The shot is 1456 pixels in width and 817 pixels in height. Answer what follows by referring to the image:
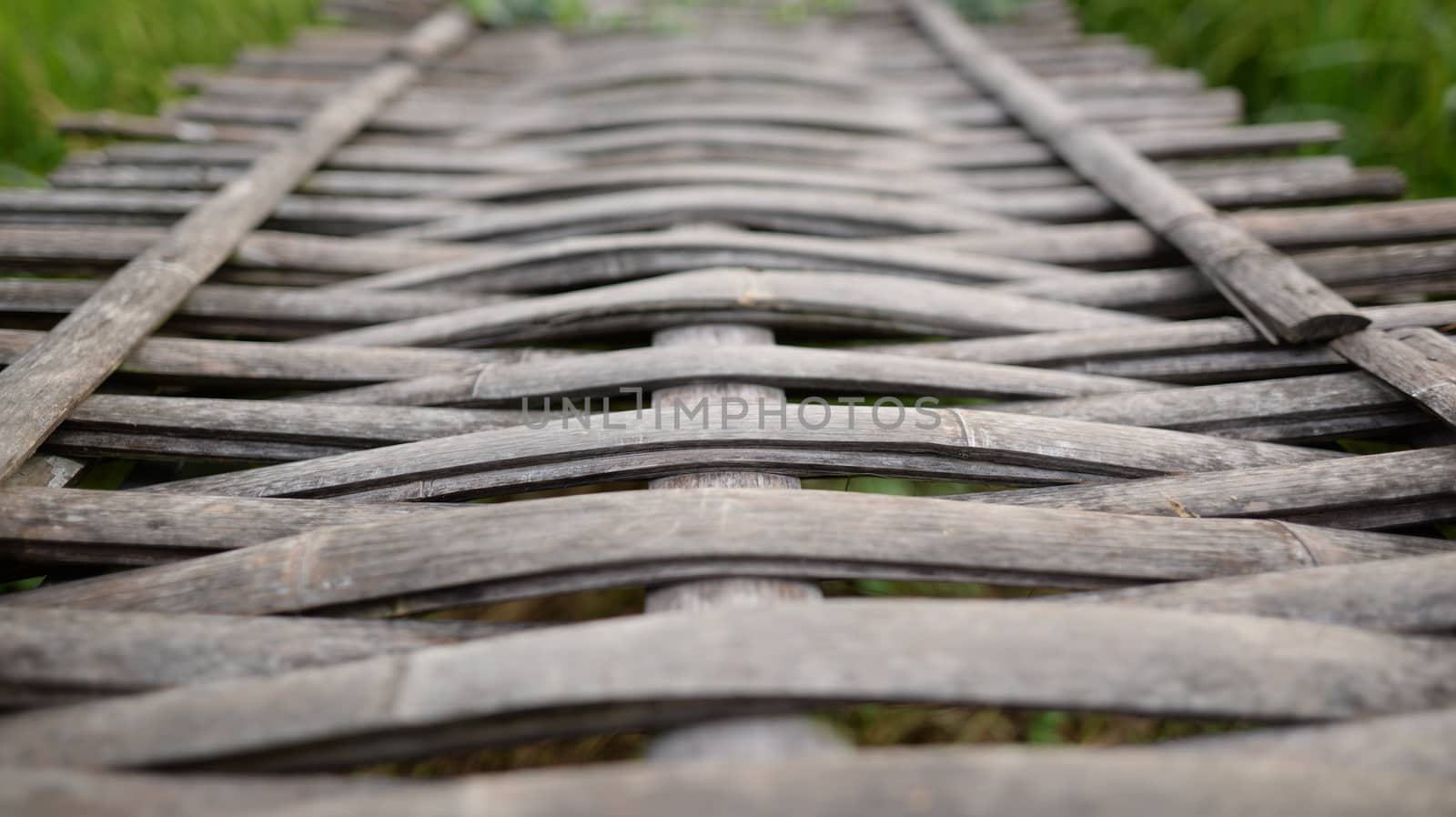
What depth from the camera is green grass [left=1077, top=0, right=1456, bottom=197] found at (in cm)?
202

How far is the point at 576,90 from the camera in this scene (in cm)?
238

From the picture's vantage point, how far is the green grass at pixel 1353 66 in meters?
2.02

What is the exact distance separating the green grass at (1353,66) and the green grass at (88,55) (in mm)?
3053

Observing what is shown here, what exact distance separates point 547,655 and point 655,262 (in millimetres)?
842

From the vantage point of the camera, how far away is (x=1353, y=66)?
7.43ft

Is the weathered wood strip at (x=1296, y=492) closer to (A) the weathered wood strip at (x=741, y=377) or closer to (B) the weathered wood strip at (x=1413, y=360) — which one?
(B) the weathered wood strip at (x=1413, y=360)

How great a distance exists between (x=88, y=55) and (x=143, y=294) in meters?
1.80

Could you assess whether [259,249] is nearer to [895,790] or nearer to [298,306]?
[298,306]

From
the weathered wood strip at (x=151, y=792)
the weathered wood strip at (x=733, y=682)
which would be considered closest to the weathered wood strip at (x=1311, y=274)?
the weathered wood strip at (x=733, y=682)

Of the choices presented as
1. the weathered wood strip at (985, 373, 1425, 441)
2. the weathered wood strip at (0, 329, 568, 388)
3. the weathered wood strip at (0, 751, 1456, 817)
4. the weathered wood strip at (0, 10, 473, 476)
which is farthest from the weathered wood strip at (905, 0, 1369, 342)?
the weathered wood strip at (0, 10, 473, 476)

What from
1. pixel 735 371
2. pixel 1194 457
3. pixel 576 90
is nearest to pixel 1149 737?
pixel 1194 457

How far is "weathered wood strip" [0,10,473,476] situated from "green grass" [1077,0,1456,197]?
2.34 meters

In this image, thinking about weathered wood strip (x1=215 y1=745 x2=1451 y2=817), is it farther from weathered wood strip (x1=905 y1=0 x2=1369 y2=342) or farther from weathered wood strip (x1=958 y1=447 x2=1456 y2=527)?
weathered wood strip (x1=905 y1=0 x2=1369 y2=342)

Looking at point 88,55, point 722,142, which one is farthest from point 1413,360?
point 88,55
